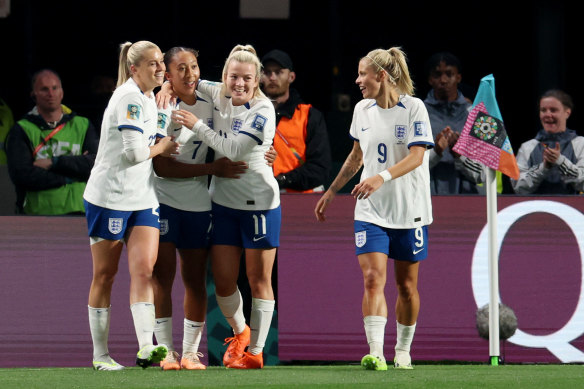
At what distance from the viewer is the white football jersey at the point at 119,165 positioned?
22.9ft

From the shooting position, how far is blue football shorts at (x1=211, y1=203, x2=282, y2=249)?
7.43m

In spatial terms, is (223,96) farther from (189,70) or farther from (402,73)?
(402,73)

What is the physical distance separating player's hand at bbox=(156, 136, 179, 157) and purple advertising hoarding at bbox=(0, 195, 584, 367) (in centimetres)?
152

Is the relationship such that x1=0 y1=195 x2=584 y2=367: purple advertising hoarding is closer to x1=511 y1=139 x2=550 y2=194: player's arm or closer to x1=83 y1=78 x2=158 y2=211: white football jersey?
x1=511 y1=139 x2=550 y2=194: player's arm

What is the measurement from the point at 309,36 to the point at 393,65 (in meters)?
5.54

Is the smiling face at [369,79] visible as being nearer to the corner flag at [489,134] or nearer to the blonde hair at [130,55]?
the corner flag at [489,134]

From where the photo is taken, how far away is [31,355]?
8.50 meters

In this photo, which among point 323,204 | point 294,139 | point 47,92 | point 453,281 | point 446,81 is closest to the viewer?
point 323,204

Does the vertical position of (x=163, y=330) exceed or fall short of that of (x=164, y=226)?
it falls short

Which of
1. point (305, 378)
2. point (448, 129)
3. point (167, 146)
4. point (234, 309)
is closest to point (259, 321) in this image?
point (234, 309)

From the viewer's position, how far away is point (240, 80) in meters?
7.33

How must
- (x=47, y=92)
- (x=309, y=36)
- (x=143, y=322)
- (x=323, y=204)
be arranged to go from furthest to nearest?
(x=309, y=36) → (x=47, y=92) → (x=323, y=204) → (x=143, y=322)

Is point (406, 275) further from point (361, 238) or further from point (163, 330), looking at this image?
point (163, 330)

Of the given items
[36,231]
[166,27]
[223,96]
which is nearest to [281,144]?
[223,96]
